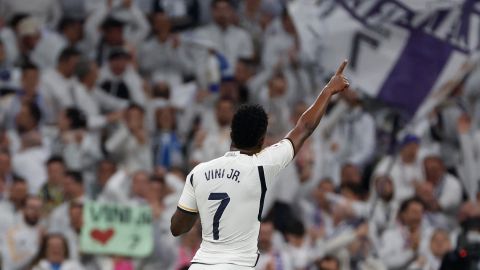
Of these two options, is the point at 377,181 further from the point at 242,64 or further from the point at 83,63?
the point at 83,63

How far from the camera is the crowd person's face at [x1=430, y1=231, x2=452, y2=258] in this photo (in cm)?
1584

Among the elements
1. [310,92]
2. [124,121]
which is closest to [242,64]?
[310,92]

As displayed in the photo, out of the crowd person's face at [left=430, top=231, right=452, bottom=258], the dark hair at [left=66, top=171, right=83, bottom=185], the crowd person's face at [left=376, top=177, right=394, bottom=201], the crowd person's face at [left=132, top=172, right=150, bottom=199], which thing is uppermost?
the dark hair at [left=66, top=171, right=83, bottom=185]

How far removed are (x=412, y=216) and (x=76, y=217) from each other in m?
3.72

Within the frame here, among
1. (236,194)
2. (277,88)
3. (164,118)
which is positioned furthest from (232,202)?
(277,88)

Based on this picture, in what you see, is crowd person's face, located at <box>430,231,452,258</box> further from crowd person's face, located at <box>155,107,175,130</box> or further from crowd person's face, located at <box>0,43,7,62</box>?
crowd person's face, located at <box>0,43,7,62</box>

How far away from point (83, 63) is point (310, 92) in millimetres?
2869

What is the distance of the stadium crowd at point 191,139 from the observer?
51.5ft

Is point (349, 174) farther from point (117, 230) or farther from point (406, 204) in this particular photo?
point (117, 230)

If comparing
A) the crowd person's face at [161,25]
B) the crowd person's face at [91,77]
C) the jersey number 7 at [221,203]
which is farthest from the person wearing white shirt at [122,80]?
the jersey number 7 at [221,203]

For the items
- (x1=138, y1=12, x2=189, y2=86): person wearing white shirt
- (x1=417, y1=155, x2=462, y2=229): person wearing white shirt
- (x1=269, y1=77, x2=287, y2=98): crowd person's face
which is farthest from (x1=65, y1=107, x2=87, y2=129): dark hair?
(x1=417, y1=155, x2=462, y2=229): person wearing white shirt

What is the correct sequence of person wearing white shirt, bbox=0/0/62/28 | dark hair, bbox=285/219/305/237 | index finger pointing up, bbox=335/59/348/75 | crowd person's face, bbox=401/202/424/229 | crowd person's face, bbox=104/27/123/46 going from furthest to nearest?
person wearing white shirt, bbox=0/0/62/28
crowd person's face, bbox=104/27/123/46
crowd person's face, bbox=401/202/424/229
dark hair, bbox=285/219/305/237
index finger pointing up, bbox=335/59/348/75

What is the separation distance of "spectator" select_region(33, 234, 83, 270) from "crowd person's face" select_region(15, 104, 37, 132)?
210 cm

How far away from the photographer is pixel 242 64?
18234mm
